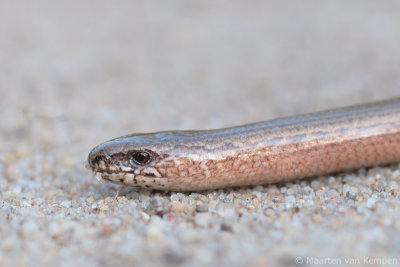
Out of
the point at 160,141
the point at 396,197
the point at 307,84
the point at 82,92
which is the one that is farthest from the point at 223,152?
the point at 82,92

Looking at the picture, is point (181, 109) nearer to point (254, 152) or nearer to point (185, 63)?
point (185, 63)

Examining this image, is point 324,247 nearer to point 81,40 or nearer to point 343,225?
point 343,225

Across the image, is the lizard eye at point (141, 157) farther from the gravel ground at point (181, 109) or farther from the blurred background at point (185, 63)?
the blurred background at point (185, 63)

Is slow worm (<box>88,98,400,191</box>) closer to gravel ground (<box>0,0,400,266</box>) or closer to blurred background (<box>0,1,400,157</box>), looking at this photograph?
gravel ground (<box>0,0,400,266</box>)

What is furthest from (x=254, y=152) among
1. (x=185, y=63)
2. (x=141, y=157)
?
(x=185, y=63)

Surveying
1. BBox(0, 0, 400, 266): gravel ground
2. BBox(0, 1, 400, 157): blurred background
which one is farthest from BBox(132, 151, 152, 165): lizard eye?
BBox(0, 1, 400, 157): blurred background

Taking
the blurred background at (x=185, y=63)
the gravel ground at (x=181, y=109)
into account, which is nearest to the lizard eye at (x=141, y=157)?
the gravel ground at (x=181, y=109)

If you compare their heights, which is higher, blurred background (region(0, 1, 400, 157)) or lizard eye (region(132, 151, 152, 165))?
blurred background (region(0, 1, 400, 157))
